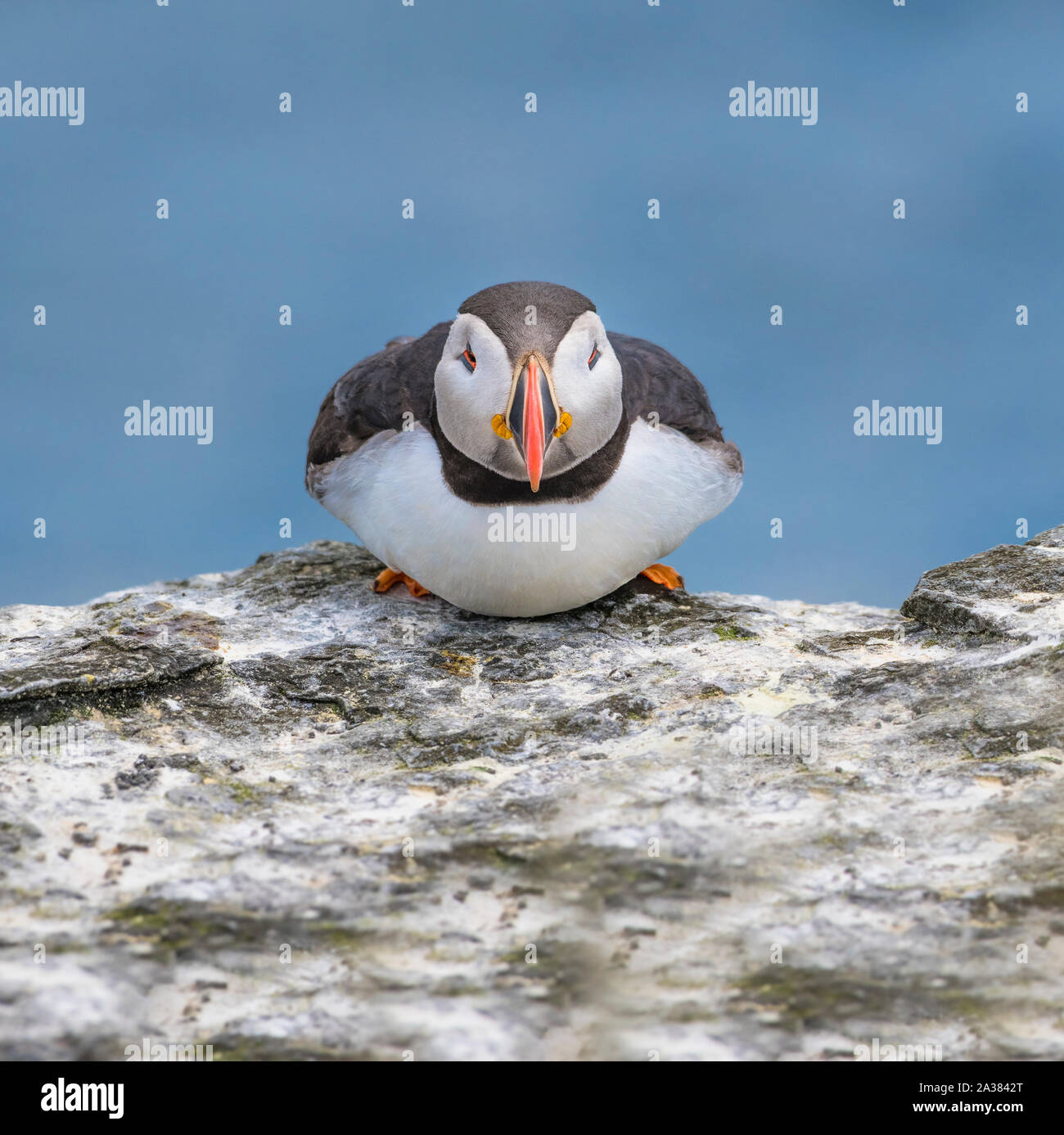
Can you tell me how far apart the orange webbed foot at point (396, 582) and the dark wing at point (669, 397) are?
1.53 metres

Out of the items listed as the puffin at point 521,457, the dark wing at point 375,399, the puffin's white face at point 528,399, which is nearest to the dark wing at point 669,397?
the puffin at point 521,457

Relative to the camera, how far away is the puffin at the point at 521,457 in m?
5.14

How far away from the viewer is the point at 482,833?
142 inches

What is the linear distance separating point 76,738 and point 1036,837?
11.0ft

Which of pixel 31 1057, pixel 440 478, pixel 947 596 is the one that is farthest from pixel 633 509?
pixel 31 1057

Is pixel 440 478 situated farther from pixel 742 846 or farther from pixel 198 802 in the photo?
pixel 742 846

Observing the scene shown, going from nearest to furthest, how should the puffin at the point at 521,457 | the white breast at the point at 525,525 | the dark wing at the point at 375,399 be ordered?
the puffin at the point at 521,457 → the white breast at the point at 525,525 → the dark wing at the point at 375,399

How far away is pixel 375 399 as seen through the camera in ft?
20.7

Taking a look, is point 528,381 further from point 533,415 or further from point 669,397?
point 669,397

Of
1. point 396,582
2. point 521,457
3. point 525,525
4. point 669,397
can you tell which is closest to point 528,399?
point 521,457

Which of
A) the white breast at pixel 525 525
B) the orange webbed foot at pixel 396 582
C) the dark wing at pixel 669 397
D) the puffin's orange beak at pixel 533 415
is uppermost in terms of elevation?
the dark wing at pixel 669 397

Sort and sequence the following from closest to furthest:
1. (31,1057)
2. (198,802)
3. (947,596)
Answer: (31,1057), (198,802), (947,596)

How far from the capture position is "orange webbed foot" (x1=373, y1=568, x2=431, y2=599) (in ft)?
21.5

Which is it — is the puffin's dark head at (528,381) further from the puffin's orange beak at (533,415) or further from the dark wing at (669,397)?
the dark wing at (669,397)
